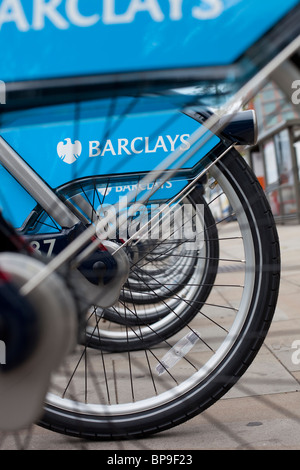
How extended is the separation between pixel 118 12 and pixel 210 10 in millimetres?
177

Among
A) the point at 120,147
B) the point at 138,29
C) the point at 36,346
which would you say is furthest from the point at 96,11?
the point at 120,147

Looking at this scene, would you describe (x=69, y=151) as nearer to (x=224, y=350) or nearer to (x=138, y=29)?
(x=224, y=350)

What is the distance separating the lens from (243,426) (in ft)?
6.47

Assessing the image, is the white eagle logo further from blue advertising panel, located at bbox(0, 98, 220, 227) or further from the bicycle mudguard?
the bicycle mudguard

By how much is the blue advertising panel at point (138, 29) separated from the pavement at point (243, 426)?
0.82 m

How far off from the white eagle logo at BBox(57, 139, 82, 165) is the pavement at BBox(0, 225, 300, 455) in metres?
0.69

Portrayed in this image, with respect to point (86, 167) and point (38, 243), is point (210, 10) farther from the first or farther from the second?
point (86, 167)

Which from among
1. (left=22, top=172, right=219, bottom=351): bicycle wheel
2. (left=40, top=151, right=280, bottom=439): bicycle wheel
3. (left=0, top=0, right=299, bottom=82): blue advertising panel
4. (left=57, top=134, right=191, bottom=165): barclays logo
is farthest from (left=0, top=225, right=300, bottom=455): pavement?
(left=0, top=0, right=299, bottom=82): blue advertising panel

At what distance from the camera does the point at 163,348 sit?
2.78 meters

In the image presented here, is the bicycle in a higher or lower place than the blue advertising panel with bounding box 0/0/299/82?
lower

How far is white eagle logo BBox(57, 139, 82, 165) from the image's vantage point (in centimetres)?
203

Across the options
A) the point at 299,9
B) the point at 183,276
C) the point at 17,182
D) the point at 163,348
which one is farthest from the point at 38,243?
the point at 183,276

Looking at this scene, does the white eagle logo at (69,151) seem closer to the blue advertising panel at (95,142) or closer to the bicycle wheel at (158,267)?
the blue advertising panel at (95,142)

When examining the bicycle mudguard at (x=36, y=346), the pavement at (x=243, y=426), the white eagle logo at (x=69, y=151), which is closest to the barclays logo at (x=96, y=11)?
the bicycle mudguard at (x=36, y=346)
